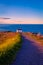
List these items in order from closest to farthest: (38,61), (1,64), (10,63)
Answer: (1,64) → (10,63) → (38,61)

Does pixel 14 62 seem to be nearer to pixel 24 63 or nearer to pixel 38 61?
pixel 24 63

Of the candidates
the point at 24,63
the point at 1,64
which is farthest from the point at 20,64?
the point at 1,64

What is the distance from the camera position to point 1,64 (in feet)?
32.7

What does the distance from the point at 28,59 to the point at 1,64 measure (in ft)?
7.76

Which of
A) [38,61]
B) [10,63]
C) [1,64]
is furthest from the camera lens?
[38,61]

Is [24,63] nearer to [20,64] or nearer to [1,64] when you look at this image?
[20,64]

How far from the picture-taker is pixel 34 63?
10836 mm

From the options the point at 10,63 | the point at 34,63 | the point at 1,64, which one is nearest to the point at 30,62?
the point at 34,63

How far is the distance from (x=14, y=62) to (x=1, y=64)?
47.5 inches

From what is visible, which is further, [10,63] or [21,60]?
[21,60]

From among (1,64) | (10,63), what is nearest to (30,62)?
(10,63)

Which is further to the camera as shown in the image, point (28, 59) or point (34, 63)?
point (28, 59)

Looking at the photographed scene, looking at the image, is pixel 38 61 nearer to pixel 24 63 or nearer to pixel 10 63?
pixel 24 63

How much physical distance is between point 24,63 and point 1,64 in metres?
1.41
